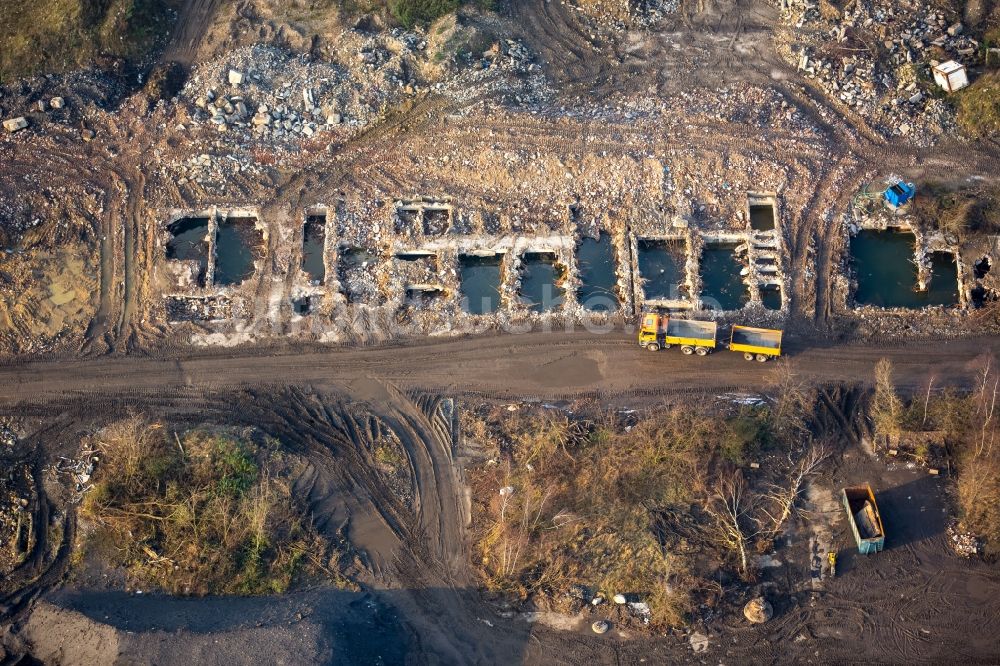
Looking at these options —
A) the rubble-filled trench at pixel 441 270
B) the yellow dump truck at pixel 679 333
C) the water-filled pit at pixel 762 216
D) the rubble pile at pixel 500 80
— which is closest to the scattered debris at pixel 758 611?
the yellow dump truck at pixel 679 333

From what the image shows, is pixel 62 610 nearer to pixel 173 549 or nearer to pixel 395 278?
pixel 173 549

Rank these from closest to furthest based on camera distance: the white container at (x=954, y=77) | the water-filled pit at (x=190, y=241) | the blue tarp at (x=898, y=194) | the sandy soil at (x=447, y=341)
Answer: the sandy soil at (x=447, y=341) → the water-filled pit at (x=190, y=241) → the blue tarp at (x=898, y=194) → the white container at (x=954, y=77)

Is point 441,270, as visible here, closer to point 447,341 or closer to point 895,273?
point 447,341

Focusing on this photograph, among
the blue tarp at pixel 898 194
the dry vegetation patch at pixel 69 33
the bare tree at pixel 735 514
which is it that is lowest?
the bare tree at pixel 735 514

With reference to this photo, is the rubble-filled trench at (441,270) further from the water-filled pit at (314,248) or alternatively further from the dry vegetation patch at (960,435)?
the dry vegetation patch at (960,435)

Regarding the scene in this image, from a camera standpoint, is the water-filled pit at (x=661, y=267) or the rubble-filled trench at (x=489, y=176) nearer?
the rubble-filled trench at (x=489, y=176)

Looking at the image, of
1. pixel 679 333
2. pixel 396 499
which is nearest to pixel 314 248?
pixel 396 499
